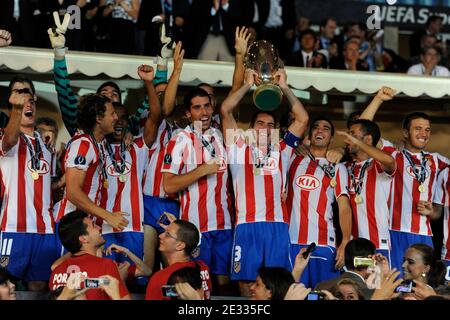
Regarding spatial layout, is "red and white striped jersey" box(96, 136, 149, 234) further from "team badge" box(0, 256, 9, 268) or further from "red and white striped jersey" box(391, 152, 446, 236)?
"red and white striped jersey" box(391, 152, 446, 236)

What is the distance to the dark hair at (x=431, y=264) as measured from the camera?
905cm

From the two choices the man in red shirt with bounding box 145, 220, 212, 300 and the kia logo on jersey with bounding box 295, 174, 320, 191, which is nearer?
the man in red shirt with bounding box 145, 220, 212, 300

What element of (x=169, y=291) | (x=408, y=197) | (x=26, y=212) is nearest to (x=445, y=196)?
(x=408, y=197)

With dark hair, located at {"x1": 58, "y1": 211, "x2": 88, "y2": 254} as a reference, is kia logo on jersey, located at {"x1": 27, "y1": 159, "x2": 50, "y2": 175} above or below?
above

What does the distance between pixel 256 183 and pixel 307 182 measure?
24.0 inches

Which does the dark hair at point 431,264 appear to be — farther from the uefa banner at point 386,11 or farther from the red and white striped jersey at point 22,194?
the uefa banner at point 386,11

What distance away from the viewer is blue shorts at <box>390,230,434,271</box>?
10.2 metres

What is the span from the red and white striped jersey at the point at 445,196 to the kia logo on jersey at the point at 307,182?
128cm

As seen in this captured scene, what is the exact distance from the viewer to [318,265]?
983cm

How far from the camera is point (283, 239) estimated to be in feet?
30.9

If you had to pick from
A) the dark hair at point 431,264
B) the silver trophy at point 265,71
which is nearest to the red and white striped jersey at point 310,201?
the silver trophy at point 265,71

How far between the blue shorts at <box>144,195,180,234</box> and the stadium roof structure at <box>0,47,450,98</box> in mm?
1431

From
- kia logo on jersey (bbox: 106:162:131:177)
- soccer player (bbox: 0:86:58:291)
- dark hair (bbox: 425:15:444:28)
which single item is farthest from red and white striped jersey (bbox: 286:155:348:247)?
dark hair (bbox: 425:15:444:28)

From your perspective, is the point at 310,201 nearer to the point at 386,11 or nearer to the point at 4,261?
the point at 4,261
